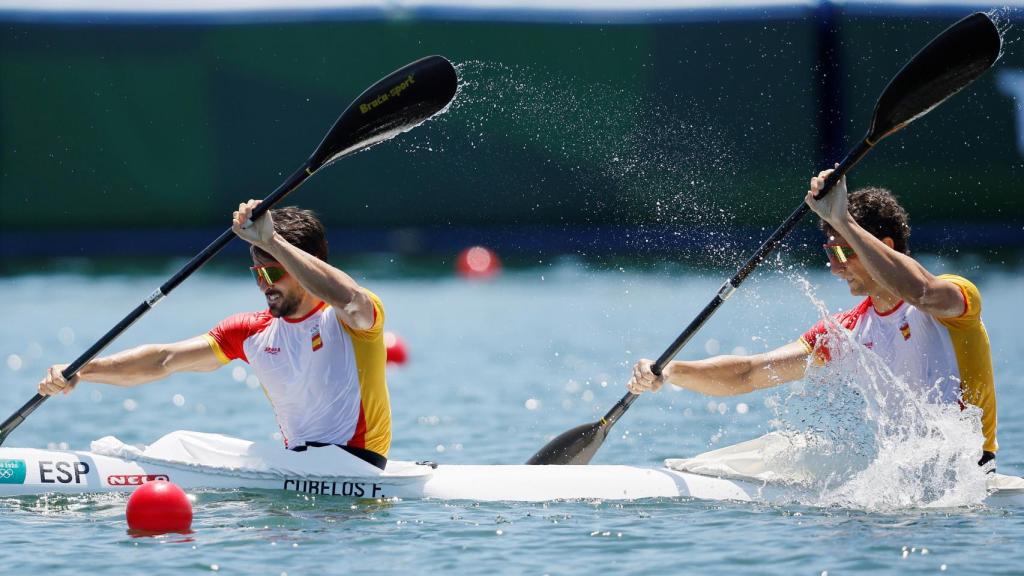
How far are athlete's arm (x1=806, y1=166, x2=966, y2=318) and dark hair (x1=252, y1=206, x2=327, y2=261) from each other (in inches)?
82.0

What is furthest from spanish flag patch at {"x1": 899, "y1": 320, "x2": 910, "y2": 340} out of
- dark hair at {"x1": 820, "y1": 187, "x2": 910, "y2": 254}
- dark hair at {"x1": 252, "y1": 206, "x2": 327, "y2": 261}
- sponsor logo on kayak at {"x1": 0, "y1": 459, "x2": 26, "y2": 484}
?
sponsor logo on kayak at {"x1": 0, "y1": 459, "x2": 26, "y2": 484}

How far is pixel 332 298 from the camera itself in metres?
5.70

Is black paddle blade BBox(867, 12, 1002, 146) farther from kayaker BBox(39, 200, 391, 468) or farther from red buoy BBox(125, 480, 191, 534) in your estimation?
red buoy BBox(125, 480, 191, 534)

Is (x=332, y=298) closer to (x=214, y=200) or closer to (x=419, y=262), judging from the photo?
(x=419, y=262)

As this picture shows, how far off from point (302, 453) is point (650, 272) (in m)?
14.4

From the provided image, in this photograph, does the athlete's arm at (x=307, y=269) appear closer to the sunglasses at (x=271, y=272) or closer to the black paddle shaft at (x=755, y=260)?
the sunglasses at (x=271, y=272)

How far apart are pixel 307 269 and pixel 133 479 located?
1.31 meters

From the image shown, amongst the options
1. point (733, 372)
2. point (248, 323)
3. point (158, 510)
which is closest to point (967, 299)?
point (733, 372)

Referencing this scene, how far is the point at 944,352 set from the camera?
18.9ft

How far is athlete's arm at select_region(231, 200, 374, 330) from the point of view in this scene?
566 centimetres

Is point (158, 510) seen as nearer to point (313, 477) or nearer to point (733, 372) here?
point (313, 477)

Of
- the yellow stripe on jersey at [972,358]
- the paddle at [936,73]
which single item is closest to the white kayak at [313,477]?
the yellow stripe on jersey at [972,358]

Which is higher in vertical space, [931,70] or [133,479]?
[931,70]

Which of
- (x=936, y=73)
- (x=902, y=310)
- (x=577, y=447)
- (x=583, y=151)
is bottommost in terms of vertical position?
(x=577, y=447)
